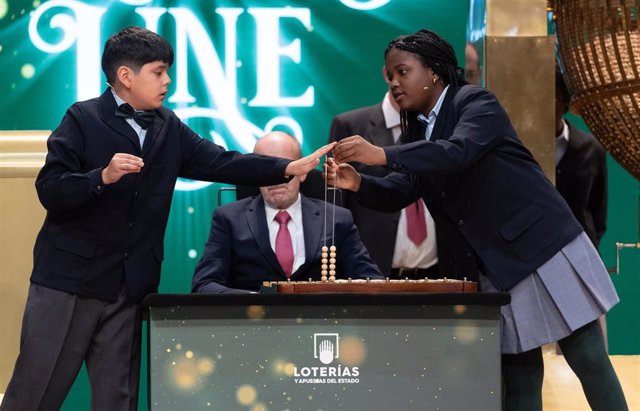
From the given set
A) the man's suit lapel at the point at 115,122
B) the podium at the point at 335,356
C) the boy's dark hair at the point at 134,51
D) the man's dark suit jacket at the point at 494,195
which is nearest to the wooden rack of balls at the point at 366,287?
the podium at the point at 335,356

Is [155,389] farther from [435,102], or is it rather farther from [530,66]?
[530,66]

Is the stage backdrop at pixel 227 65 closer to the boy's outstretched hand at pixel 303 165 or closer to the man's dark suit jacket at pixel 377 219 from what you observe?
the man's dark suit jacket at pixel 377 219

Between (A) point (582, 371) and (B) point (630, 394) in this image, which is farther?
(B) point (630, 394)

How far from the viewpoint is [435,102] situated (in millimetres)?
2977

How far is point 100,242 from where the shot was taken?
279 cm

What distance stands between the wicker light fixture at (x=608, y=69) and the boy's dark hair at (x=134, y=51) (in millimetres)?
1374

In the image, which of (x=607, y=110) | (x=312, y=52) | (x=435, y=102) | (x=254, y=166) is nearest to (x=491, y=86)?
(x=607, y=110)

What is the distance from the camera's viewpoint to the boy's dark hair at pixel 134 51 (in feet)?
9.49

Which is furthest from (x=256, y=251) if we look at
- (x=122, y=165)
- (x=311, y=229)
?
(x=122, y=165)

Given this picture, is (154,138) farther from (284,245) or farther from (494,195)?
(494,195)

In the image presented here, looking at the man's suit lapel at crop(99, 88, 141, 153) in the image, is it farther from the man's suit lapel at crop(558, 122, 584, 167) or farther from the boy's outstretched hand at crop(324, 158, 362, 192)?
the man's suit lapel at crop(558, 122, 584, 167)

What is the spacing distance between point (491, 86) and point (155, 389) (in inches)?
74.7

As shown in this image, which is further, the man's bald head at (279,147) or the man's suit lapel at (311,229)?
the man's bald head at (279,147)

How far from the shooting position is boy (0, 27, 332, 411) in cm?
276
